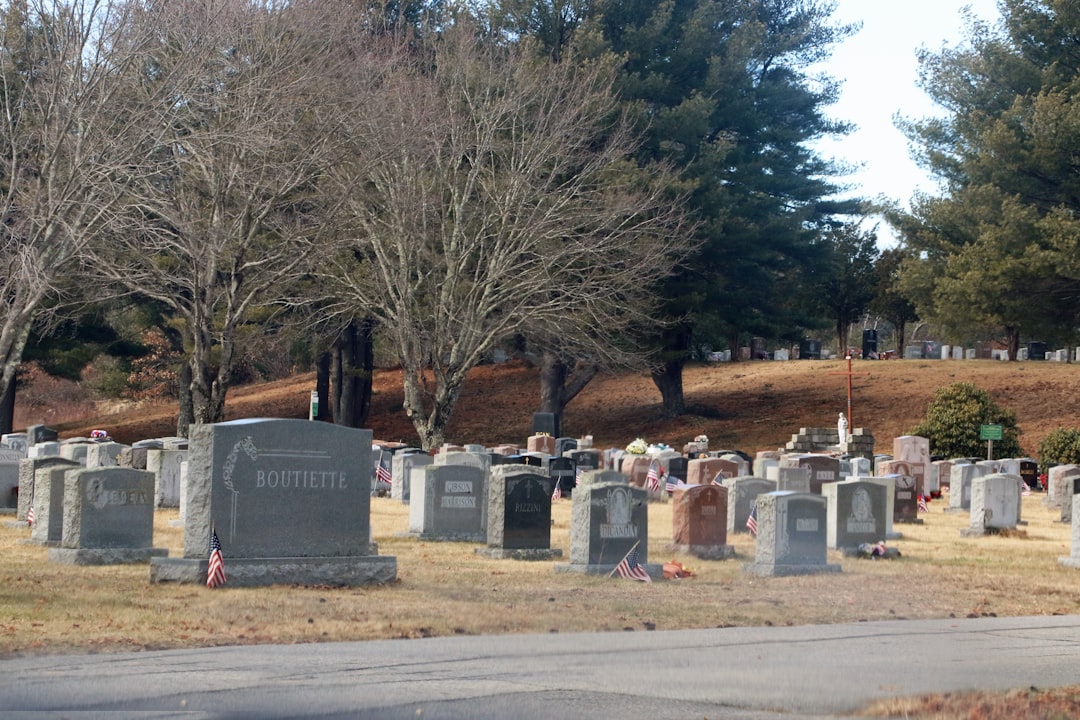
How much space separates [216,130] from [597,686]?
75.3 ft

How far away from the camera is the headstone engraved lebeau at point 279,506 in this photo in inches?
477

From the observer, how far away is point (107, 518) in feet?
48.0

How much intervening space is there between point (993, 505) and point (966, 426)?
20.2m

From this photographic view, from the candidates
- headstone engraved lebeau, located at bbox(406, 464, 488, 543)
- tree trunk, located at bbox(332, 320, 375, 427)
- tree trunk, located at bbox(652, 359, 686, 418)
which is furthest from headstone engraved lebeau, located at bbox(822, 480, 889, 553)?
tree trunk, located at bbox(652, 359, 686, 418)

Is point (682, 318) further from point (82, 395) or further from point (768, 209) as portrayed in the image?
point (82, 395)

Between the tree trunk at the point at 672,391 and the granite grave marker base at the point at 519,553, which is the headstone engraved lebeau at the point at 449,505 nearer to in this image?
the granite grave marker base at the point at 519,553

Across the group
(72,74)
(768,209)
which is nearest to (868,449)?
(768,209)

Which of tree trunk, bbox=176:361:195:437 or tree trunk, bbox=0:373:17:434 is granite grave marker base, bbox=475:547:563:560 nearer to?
tree trunk, bbox=176:361:195:437

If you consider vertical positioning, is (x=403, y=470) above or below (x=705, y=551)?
above

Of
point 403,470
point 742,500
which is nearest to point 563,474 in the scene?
point 403,470

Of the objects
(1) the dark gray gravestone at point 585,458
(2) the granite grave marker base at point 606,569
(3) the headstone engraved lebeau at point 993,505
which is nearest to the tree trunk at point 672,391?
(1) the dark gray gravestone at point 585,458

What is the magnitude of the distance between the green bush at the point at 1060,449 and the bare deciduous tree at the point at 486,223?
38.6 feet

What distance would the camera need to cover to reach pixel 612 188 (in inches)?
1587

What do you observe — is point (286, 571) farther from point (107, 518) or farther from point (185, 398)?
point (185, 398)
